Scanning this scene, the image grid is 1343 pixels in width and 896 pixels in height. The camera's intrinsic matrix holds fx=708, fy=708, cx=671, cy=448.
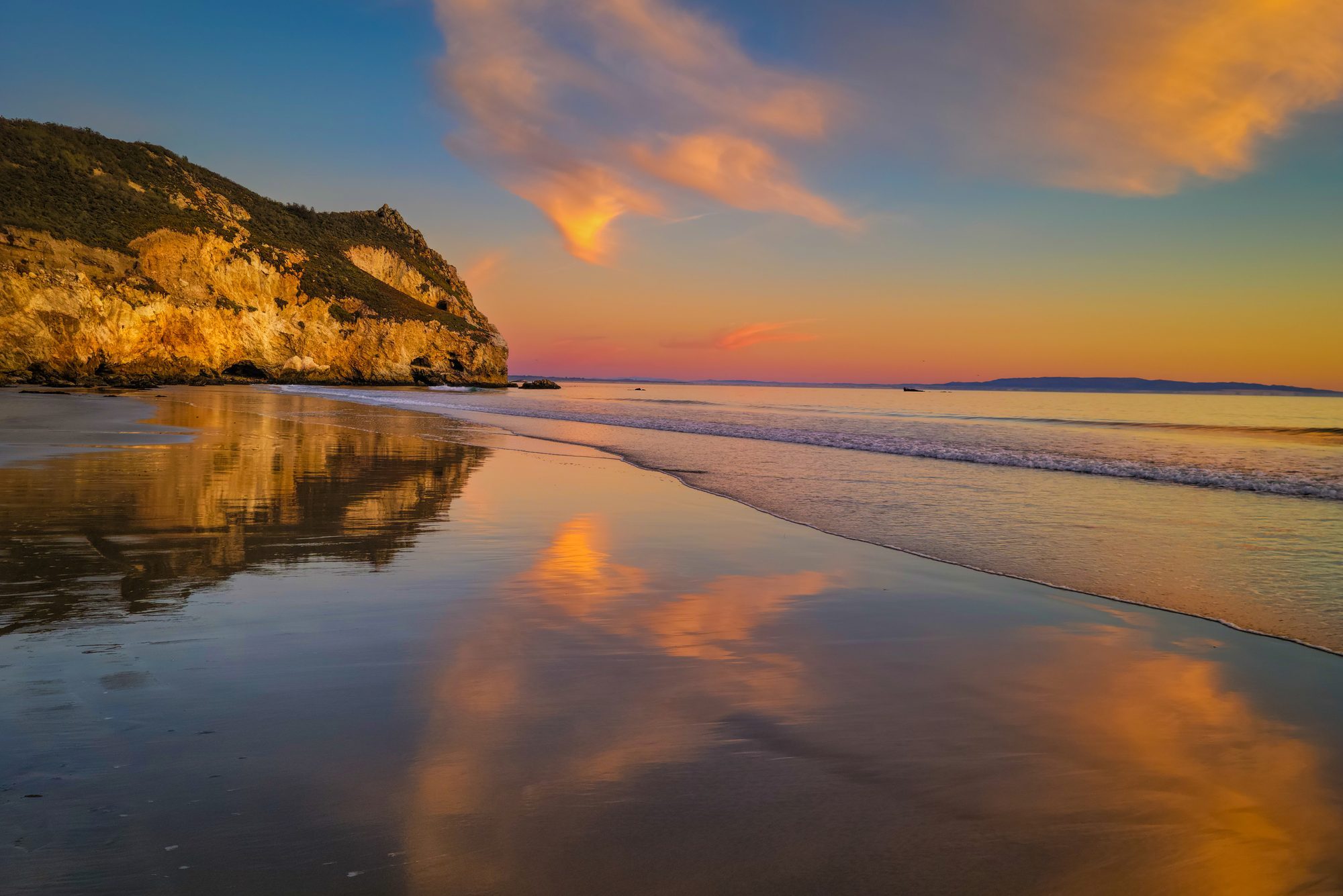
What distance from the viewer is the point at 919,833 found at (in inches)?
85.6

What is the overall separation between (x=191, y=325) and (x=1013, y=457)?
2783 inches

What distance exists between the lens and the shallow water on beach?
5.86 m

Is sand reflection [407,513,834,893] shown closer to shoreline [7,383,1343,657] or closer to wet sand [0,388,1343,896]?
wet sand [0,388,1343,896]

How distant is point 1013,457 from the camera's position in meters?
17.4

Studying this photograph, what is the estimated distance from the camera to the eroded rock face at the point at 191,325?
47781mm

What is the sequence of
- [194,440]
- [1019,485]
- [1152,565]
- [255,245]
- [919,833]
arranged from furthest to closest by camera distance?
[255,245]
[194,440]
[1019,485]
[1152,565]
[919,833]

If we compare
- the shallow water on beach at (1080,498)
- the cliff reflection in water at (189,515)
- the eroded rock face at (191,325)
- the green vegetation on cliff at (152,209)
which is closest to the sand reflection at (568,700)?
the cliff reflection in water at (189,515)

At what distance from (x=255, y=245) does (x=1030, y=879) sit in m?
91.4

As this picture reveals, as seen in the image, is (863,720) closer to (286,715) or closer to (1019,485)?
(286,715)

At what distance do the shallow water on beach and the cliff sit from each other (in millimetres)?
42769

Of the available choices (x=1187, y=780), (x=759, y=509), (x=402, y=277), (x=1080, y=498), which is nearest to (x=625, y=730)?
(x=1187, y=780)

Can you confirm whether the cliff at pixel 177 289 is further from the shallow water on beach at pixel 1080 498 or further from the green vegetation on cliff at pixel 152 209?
the shallow water on beach at pixel 1080 498

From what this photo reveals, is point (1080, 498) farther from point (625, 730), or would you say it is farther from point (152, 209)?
point (152, 209)

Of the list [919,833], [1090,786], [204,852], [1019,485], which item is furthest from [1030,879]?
[1019,485]
